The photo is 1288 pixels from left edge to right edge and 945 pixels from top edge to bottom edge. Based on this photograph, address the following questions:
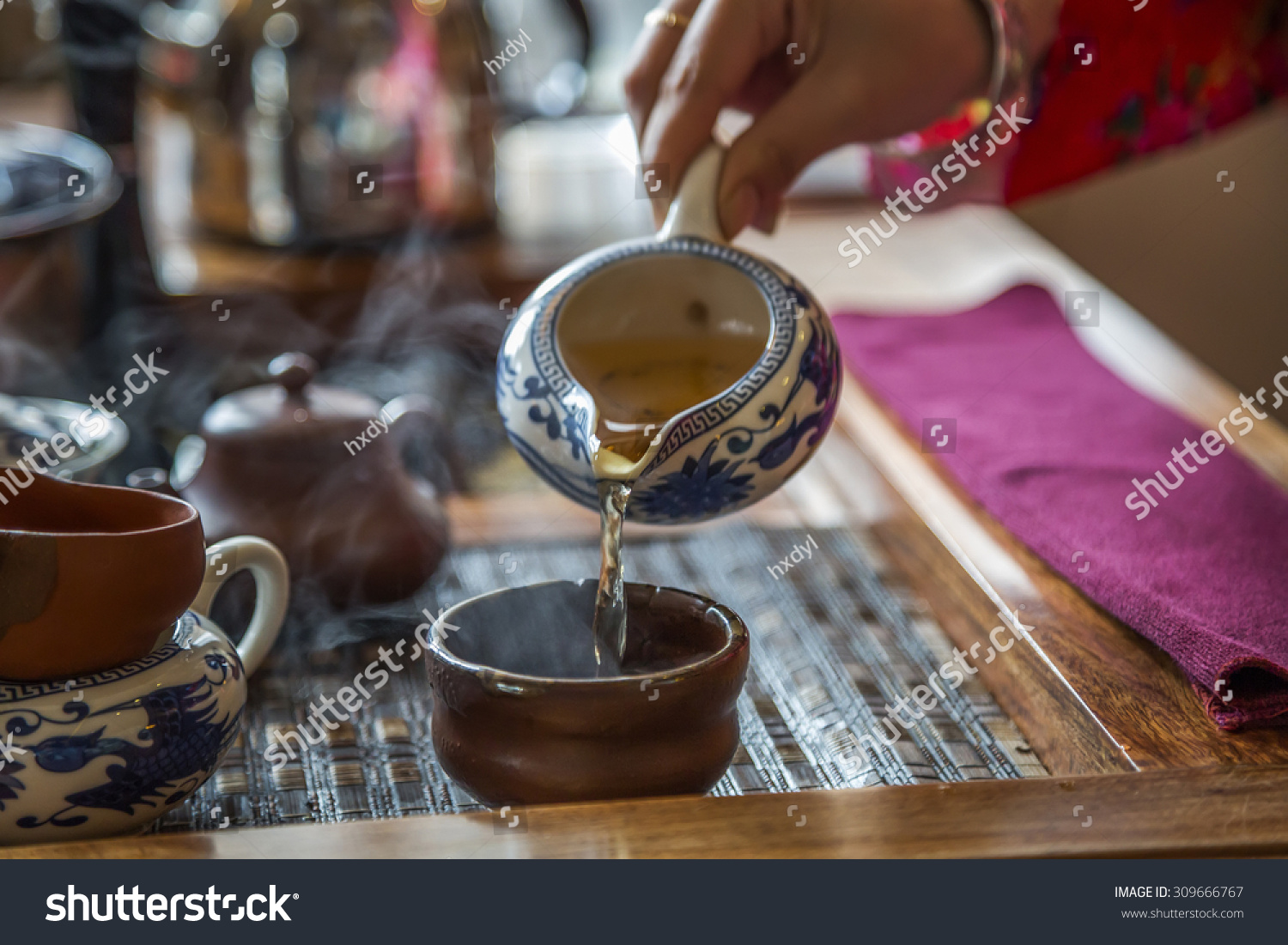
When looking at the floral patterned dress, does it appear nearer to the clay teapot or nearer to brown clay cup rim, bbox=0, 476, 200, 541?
the clay teapot

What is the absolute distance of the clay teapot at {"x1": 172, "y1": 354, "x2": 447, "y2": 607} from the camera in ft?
3.25

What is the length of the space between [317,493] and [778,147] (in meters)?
0.44

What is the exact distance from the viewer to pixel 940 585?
107 centimetres

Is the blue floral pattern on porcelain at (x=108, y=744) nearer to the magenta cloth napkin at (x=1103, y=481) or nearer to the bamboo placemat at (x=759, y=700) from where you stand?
the bamboo placemat at (x=759, y=700)

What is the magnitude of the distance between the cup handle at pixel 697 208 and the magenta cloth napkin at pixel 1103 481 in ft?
1.22

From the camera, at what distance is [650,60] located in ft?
3.51

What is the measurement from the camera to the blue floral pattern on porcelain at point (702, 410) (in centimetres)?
85

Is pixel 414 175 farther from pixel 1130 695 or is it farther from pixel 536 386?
pixel 1130 695

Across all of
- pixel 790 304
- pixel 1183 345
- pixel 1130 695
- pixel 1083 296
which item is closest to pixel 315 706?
pixel 790 304

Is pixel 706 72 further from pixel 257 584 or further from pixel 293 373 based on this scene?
pixel 257 584

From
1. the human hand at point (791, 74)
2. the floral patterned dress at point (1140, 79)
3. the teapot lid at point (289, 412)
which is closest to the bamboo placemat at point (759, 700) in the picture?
the teapot lid at point (289, 412)

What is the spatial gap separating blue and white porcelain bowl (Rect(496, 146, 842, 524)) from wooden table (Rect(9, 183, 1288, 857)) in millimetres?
221

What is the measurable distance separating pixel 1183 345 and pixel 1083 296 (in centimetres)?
66

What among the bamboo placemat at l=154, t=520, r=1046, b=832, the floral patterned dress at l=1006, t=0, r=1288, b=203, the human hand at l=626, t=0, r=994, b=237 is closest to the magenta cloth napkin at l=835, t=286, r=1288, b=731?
the bamboo placemat at l=154, t=520, r=1046, b=832
